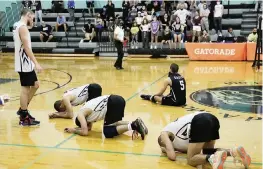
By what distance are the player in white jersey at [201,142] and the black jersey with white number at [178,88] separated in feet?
10.8

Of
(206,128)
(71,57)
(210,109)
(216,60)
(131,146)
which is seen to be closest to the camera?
(206,128)

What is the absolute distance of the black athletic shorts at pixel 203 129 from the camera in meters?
5.15

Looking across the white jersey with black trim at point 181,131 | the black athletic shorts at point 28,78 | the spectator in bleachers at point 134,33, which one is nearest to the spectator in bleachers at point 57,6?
the spectator in bleachers at point 134,33

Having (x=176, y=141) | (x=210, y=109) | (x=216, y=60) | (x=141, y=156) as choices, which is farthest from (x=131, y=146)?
(x=216, y=60)

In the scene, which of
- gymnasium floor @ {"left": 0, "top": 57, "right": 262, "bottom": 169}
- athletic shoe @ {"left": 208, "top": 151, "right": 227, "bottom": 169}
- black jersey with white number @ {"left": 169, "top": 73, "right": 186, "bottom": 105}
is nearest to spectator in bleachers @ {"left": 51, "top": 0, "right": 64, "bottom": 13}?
gymnasium floor @ {"left": 0, "top": 57, "right": 262, "bottom": 169}

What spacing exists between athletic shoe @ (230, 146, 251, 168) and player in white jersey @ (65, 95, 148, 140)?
1.77m

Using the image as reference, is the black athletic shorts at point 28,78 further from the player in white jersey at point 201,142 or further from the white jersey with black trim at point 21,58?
the player in white jersey at point 201,142

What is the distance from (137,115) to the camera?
27.5 ft

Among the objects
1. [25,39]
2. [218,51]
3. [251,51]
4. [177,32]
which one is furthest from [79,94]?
[177,32]

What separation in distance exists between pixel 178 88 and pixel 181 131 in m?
3.46

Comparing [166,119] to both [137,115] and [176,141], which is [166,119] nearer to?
[137,115]

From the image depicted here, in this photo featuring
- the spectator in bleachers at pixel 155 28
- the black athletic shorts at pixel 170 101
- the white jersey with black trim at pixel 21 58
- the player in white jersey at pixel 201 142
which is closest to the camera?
the player in white jersey at pixel 201 142

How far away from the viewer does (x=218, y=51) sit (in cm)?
1819

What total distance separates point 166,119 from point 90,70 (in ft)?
26.7
